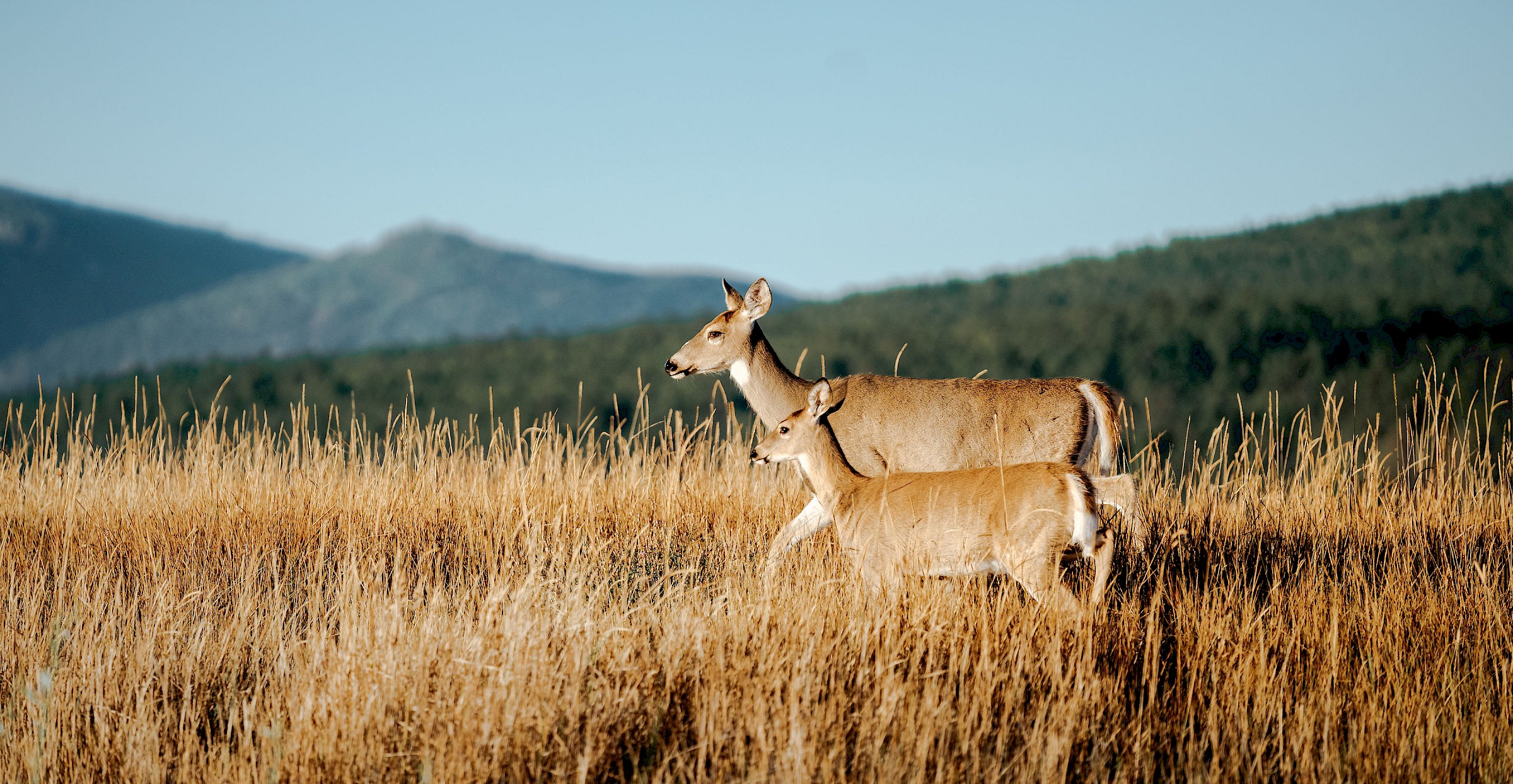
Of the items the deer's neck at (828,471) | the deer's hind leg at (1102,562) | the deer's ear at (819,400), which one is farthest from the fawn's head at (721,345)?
the deer's hind leg at (1102,562)

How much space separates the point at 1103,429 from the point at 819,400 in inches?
61.6

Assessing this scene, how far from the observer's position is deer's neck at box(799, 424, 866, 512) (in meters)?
5.65

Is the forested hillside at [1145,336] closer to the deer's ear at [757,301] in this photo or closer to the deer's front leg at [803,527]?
the deer's ear at [757,301]

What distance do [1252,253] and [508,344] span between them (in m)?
56.8

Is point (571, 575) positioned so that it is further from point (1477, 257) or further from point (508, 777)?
point (1477, 257)

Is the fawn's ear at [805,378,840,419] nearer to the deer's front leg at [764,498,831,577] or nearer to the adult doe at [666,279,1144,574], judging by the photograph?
the adult doe at [666,279,1144,574]

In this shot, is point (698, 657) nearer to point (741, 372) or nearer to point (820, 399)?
point (820, 399)

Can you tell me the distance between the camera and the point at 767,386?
693 cm

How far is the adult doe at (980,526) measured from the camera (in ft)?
14.9

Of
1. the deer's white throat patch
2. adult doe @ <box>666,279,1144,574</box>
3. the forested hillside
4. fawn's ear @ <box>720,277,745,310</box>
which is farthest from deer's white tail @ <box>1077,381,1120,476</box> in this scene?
the forested hillside

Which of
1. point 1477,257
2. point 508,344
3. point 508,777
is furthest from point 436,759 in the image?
point 508,344

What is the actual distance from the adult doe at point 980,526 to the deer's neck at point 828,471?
0.52ft

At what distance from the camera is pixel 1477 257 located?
63.6m

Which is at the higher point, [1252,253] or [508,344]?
[1252,253]
